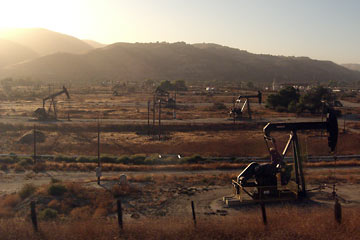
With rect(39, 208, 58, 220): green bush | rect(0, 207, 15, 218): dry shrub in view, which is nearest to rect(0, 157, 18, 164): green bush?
rect(0, 207, 15, 218): dry shrub

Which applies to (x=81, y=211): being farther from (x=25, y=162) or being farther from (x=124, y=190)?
(x=25, y=162)

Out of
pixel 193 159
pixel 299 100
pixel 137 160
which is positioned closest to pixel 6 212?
pixel 137 160

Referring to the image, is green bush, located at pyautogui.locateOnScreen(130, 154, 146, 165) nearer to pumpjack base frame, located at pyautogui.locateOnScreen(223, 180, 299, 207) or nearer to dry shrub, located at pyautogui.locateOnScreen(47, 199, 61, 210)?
dry shrub, located at pyautogui.locateOnScreen(47, 199, 61, 210)

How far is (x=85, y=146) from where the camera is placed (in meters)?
28.4

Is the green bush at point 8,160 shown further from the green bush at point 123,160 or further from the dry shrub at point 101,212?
the dry shrub at point 101,212

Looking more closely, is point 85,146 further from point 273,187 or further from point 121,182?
point 273,187

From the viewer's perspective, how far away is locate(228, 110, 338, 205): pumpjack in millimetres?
12523

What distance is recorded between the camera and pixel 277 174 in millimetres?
13570

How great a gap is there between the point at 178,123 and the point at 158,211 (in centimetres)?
2540

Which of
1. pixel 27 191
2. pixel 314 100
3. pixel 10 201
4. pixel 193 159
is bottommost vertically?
pixel 193 159

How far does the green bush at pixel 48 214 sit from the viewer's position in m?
11.4

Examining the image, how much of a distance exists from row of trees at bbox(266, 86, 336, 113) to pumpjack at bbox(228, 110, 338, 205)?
33.9 metres

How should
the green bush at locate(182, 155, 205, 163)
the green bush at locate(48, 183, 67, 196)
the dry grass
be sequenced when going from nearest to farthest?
the dry grass, the green bush at locate(48, 183, 67, 196), the green bush at locate(182, 155, 205, 163)

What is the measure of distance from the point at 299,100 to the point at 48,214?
45.5 m
